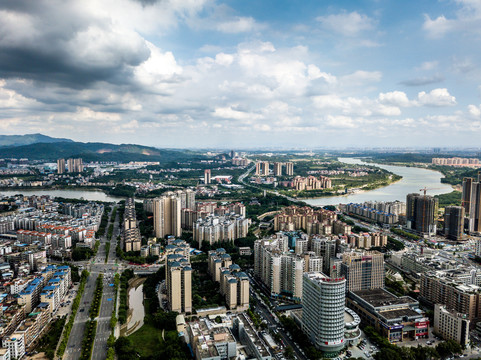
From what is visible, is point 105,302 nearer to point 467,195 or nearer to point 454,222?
point 454,222

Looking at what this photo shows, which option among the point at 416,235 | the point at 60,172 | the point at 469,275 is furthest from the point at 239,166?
the point at 469,275

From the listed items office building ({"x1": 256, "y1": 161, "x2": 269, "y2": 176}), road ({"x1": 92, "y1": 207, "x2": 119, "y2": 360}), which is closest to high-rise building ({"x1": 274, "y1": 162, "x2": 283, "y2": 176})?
office building ({"x1": 256, "y1": 161, "x2": 269, "y2": 176})

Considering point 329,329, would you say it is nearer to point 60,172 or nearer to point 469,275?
point 469,275

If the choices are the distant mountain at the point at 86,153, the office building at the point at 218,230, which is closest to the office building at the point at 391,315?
the office building at the point at 218,230

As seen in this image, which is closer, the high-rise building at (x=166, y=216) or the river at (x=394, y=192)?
the high-rise building at (x=166, y=216)

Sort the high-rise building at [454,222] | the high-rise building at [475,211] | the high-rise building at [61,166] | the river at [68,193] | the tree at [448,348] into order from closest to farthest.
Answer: the tree at [448,348] → the high-rise building at [454,222] → the high-rise building at [475,211] → the river at [68,193] → the high-rise building at [61,166]

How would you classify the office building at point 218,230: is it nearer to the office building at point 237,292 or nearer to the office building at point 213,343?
the office building at point 237,292

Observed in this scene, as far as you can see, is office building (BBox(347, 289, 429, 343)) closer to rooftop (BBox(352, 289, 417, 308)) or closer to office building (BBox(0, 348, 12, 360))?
rooftop (BBox(352, 289, 417, 308))
